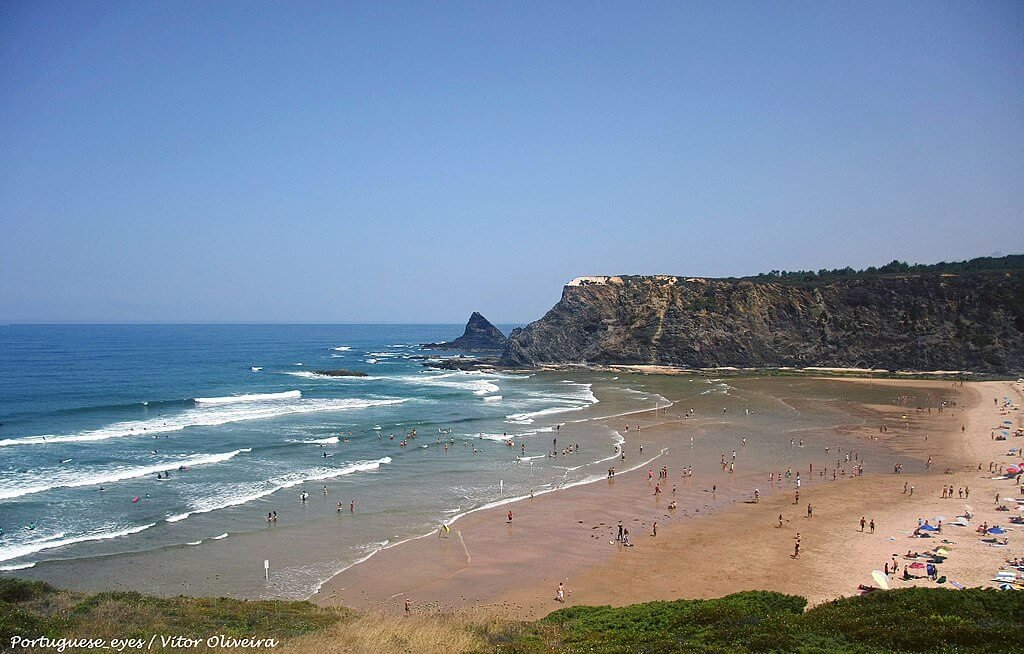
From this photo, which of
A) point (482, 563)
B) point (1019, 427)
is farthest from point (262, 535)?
point (1019, 427)

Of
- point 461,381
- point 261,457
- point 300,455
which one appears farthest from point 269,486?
point 461,381

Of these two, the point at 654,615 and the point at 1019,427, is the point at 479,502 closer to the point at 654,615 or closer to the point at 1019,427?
the point at 654,615

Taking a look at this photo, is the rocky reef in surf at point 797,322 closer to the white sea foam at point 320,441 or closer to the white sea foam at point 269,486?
the white sea foam at point 320,441

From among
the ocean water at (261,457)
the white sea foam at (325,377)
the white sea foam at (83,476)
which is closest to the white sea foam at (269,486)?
the ocean water at (261,457)

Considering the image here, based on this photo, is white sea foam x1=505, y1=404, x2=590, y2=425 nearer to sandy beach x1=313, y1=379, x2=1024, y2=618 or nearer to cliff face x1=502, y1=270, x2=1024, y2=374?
sandy beach x1=313, y1=379, x2=1024, y2=618

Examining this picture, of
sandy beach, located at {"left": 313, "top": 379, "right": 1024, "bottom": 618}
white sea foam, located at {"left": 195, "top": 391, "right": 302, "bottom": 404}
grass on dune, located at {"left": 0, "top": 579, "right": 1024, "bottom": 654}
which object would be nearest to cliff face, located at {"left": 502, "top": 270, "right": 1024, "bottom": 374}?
white sea foam, located at {"left": 195, "top": 391, "right": 302, "bottom": 404}
